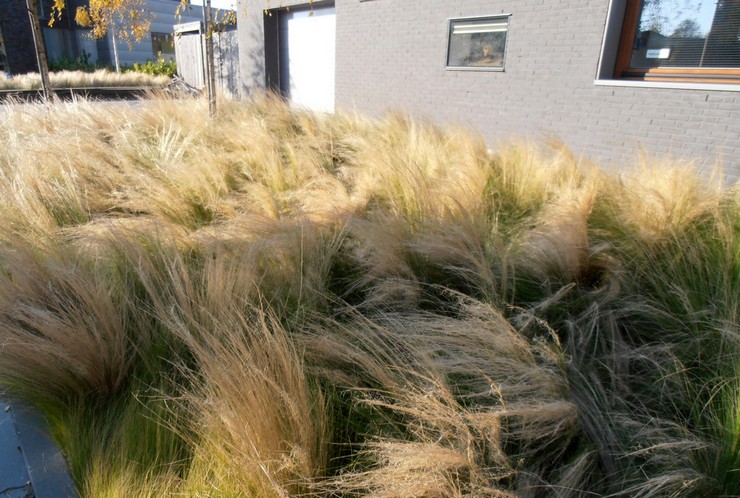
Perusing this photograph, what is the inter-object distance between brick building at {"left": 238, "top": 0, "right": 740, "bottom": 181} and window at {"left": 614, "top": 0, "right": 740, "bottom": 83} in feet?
0.04

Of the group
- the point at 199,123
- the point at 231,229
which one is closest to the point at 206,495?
the point at 231,229

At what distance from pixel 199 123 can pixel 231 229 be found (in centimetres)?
334

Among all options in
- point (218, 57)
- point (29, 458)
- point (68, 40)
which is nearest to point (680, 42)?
point (29, 458)

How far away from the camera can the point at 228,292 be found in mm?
2002

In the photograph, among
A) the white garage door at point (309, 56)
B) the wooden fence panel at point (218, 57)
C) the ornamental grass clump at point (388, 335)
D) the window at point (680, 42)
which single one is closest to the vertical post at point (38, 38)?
the ornamental grass clump at point (388, 335)

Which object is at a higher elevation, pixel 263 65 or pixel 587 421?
pixel 263 65

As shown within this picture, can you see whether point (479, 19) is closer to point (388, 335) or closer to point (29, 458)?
point (388, 335)

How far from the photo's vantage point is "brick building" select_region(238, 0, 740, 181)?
211 inches

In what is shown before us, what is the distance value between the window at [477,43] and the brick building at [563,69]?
0.02 m

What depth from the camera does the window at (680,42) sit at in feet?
17.0

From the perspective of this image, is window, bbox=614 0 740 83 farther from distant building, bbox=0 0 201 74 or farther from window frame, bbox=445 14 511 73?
distant building, bbox=0 0 201 74

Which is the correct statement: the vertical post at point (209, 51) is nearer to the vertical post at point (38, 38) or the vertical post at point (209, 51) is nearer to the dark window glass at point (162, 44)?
the vertical post at point (38, 38)

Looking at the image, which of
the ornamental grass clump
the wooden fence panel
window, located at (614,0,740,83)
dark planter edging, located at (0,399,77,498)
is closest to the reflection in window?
window, located at (614,0,740,83)

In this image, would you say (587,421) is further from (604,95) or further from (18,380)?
(604,95)
